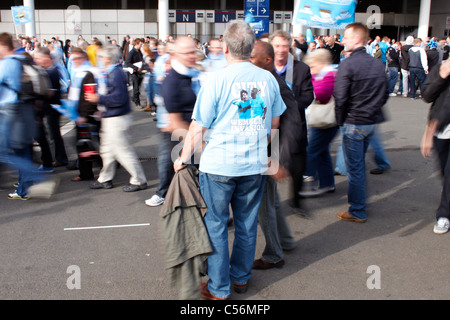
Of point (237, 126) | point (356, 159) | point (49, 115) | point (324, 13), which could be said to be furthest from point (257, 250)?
point (324, 13)

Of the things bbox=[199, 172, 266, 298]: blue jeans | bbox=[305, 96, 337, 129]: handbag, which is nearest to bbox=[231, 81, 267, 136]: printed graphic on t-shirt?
bbox=[199, 172, 266, 298]: blue jeans

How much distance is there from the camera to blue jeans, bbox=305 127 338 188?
5574mm

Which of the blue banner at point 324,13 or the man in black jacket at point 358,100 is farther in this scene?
the blue banner at point 324,13

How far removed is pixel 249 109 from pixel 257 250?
1.70 meters

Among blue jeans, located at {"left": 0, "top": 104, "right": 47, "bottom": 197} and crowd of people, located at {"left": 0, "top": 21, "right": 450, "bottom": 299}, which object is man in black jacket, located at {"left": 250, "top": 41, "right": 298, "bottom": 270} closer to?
crowd of people, located at {"left": 0, "top": 21, "right": 450, "bottom": 299}

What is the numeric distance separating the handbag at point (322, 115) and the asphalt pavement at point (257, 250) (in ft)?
3.18

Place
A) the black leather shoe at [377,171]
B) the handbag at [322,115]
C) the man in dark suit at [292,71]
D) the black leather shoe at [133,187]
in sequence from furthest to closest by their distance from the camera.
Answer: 1. the black leather shoe at [377,171]
2. the black leather shoe at [133,187]
3. the handbag at [322,115]
4. the man in dark suit at [292,71]

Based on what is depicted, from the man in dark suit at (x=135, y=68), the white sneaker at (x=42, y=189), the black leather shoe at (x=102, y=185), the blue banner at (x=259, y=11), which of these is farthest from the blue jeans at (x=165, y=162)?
the blue banner at (x=259, y=11)

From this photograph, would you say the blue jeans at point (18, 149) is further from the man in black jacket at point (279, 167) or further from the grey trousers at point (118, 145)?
the man in black jacket at point (279, 167)

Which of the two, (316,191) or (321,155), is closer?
(321,155)

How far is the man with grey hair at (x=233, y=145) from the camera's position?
3.05 meters

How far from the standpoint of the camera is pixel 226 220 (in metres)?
3.33

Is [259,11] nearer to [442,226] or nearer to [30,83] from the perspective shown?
[30,83]
